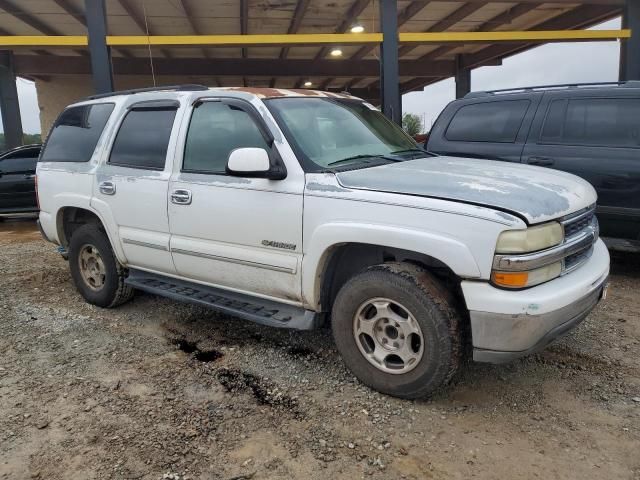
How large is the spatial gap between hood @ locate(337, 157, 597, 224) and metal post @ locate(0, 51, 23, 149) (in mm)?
13655

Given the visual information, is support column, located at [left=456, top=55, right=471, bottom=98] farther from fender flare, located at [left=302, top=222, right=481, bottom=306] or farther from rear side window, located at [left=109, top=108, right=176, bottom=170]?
fender flare, located at [left=302, top=222, right=481, bottom=306]

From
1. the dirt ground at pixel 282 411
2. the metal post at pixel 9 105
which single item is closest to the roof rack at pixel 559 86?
the dirt ground at pixel 282 411

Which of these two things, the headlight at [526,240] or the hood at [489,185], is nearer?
the headlight at [526,240]

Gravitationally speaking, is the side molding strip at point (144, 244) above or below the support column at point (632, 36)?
below

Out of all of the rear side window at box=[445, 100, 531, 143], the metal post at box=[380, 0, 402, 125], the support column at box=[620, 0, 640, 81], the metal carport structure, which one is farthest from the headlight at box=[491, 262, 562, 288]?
the support column at box=[620, 0, 640, 81]

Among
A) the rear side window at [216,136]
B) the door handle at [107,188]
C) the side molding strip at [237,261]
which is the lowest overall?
the side molding strip at [237,261]

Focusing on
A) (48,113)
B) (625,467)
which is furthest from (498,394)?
(48,113)

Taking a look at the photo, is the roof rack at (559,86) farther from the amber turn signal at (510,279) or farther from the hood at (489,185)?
the amber turn signal at (510,279)

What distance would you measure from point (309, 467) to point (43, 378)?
2072 millimetres

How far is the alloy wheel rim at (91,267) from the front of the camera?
4785 millimetres

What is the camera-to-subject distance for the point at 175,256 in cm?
398

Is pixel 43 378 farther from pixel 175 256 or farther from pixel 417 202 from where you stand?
pixel 417 202

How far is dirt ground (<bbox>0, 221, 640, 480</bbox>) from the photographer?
8.25 ft

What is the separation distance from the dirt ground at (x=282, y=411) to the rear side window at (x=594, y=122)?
1781 mm
